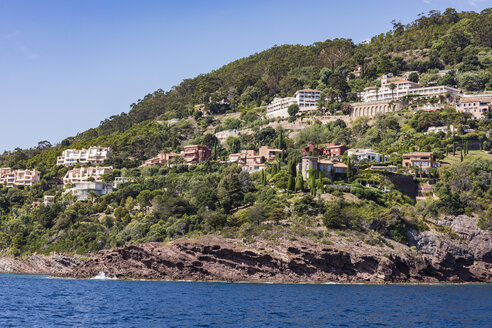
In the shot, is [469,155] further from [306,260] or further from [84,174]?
[84,174]

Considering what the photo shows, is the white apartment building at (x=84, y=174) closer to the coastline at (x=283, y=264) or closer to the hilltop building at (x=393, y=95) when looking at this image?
the coastline at (x=283, y=264)

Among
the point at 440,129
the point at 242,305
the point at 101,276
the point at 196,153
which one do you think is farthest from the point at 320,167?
the point at 242,305

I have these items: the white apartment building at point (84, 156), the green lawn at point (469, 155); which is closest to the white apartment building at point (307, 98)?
the green lawn at point (469, 155)

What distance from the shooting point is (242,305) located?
151 ft

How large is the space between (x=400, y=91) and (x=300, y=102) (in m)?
22.5

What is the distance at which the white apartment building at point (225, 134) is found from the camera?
13224 centimetres

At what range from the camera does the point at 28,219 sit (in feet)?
338

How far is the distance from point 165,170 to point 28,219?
27.3m

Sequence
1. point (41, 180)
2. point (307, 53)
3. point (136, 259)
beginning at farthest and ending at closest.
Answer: point (307, 53) → point (41, 180) → point (136, 259)

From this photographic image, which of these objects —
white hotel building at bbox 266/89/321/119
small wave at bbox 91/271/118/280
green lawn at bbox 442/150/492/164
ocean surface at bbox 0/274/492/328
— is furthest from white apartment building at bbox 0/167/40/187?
green lawn at bbox 442/150/492/164

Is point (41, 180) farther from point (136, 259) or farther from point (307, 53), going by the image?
point (307, 53)

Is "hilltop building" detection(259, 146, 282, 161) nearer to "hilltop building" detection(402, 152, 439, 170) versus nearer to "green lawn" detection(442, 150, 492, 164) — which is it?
"hilltop building" detection(402, 152, 439, 170)

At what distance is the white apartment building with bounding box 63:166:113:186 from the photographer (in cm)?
12119

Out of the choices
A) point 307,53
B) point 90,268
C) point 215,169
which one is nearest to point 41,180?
point 215,169
